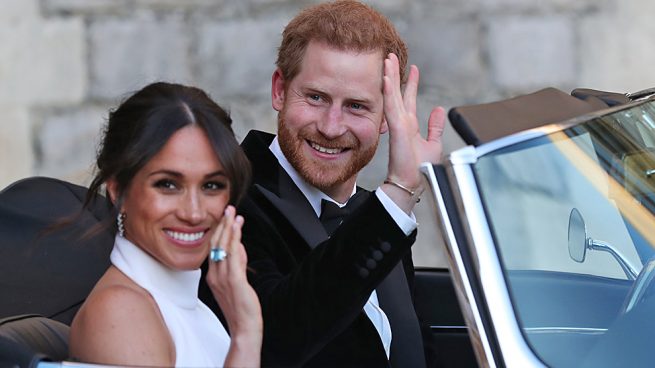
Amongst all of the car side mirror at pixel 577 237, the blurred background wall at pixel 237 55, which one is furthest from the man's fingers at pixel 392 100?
the blurred background wall at pixel 237 55

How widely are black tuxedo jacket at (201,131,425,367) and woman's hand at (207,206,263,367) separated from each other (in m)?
0.17

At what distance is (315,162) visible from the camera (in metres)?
2.96

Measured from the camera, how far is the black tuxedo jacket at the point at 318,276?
93.8 inches

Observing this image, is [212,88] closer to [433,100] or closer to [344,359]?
[433,100]

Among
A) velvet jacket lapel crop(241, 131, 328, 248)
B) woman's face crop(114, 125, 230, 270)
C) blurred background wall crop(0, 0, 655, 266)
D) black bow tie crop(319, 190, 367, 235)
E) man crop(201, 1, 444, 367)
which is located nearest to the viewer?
woman's face crop(114, 125, 230, 270)

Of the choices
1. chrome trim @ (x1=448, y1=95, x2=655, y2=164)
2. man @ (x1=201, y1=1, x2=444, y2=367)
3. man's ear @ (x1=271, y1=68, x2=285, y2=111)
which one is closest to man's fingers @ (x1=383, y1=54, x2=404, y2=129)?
man @ (x1=201, y1=1, x2=444, y2=367)

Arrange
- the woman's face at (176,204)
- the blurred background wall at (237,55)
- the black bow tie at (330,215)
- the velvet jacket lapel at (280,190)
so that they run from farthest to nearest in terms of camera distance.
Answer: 1. the blurred background wall at (237,55)
2. the black bow tie at (330,215)
3. the velvet jacket lapel at (280,190)
4. the woman's face at (176,204)

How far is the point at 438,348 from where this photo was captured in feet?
11.5

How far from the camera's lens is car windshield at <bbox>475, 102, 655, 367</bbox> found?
224 centimetres

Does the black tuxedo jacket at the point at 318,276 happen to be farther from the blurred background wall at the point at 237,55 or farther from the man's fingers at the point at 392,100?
the blurred background wall at the point at 237,55

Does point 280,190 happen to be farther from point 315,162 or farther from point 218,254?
point 218,254

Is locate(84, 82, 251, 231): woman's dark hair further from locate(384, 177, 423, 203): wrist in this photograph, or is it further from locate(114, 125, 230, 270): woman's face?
locate(384, 177, 423, 203): wrist

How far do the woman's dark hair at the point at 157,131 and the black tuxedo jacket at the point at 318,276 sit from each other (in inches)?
9.1

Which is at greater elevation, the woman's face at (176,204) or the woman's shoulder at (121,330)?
the woman's face at (176,204)
